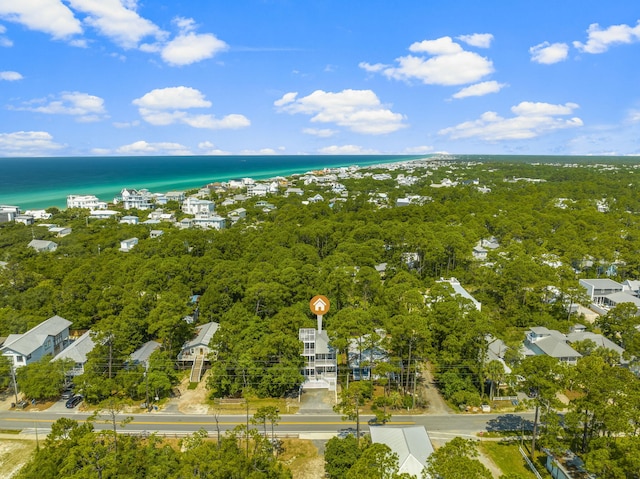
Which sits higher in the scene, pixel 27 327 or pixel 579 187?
pixel 579 187

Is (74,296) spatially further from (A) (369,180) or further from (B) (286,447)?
(A) (369,180)

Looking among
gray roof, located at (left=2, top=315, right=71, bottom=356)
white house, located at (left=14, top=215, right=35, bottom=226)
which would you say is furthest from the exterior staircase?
white house, located at (left=14, top=215, right=35, bottom=226)

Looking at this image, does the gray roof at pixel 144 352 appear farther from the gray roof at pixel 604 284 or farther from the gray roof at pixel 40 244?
the gray roof at pixel 604 284

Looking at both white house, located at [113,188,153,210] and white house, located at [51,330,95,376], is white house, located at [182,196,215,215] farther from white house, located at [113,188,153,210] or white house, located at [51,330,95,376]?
white house, located at [51,330,95,376]

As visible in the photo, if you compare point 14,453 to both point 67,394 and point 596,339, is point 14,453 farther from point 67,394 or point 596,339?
point 596,339

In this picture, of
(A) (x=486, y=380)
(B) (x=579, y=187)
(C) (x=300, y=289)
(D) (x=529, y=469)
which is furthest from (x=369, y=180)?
(D) (x=529, y=469)

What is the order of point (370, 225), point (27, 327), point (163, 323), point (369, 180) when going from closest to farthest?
point (163, 323)
point (27, 327)
point (370, 225)
point (369, 180)

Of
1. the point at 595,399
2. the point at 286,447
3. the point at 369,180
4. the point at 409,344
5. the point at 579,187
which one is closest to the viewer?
the point at 595,399

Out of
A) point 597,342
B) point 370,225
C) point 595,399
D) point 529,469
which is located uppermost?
point 370,225

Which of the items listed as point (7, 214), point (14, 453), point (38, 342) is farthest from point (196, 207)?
point (14, 453)
